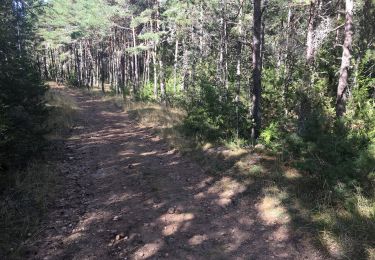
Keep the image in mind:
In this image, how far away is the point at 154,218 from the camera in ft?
21.6

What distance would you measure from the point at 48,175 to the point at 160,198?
3.10m

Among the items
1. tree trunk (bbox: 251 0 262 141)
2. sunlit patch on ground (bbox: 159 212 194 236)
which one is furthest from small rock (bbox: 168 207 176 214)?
tree trunk (bbox: 251 0 262 141)

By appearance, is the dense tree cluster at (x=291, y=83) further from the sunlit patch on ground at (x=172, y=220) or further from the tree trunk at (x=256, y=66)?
the sunlit patch on ground at (x=172, y=220)

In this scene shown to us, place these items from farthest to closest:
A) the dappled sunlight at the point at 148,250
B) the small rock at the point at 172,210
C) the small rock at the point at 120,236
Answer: the small rock at the point at 172,210
the small rock at the point at 120,236
the dappled sunlight at the point at 148,250

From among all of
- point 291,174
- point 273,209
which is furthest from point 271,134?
Answer: point 273,209

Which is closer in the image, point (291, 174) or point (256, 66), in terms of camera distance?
point (291, 174)

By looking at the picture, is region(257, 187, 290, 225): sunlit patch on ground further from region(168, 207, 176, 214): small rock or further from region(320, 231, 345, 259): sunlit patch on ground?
region(168, 207, 176, 214): small rock

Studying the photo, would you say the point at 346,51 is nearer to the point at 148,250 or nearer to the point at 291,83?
the point at 291,83

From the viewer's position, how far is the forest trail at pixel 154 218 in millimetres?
5426

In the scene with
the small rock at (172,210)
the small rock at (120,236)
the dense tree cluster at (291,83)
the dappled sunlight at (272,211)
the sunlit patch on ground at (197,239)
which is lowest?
the sunlit patch on ground at (197,239)

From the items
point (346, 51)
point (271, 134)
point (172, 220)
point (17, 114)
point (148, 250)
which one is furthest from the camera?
point (346, 51)

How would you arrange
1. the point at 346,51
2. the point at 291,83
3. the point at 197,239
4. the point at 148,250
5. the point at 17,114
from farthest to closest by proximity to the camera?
the point at 291,83, the point at 346,51, the point at 17,114, the point at 197,239, the point at 148,250

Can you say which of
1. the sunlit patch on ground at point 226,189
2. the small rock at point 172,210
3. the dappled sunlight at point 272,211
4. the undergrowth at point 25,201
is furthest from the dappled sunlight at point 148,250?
the dappled sunlight at point 272,211

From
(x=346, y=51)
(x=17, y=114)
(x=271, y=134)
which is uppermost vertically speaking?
(x=346, y=51)
